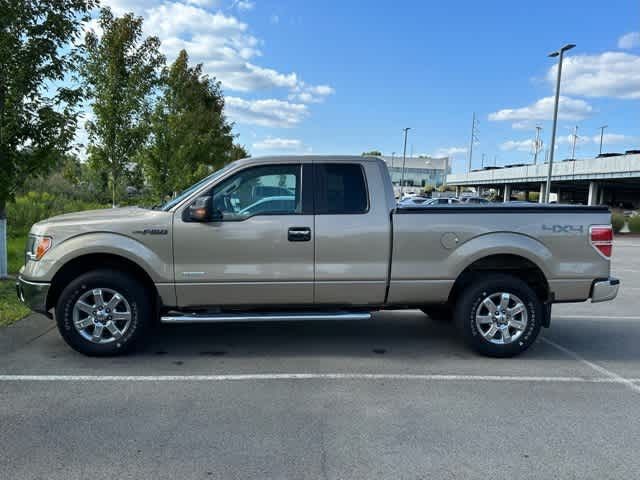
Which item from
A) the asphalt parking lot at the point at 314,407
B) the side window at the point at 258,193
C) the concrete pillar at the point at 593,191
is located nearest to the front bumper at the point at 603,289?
the asphalt parking lot at the point at 314,407

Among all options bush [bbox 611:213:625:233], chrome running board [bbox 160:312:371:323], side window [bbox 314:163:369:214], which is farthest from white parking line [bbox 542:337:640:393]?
bush [bbox 611:213:625:233]

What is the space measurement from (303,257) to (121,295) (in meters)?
1.84

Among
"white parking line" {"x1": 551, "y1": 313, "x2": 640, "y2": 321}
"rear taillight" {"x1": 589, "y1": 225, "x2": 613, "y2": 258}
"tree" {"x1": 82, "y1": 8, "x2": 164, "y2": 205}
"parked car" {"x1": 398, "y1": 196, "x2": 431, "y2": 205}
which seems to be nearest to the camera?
"rear taillight" {"x1": 589, "y1": 225, "x2": 613, "y2": 258}

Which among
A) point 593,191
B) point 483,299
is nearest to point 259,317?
point 483,299

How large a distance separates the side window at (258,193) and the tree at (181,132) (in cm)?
1136

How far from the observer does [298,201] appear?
5297mm

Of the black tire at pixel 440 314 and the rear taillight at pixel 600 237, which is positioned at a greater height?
the rear taillight at pixel 600 237

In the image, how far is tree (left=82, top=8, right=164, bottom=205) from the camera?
12.5 m

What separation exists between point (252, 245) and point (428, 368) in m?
2.15

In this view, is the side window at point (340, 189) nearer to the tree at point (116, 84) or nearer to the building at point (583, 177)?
the tree at point (116, 84)

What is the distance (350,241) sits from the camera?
523cm

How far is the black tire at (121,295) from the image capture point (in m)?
5.05

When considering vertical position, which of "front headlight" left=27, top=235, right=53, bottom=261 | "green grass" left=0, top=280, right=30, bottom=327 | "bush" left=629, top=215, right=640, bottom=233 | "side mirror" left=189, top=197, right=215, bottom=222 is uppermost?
"side mirror" left=189, top=197, right=215, bottom=222

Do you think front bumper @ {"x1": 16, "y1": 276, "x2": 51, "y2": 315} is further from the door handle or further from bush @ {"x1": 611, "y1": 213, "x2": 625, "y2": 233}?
bush @ {"x1": 611, "y1": 213, "x2": 625, "y2": 233}
